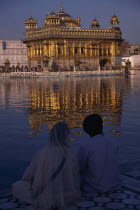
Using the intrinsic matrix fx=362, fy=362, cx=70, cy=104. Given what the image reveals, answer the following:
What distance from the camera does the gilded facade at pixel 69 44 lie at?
2491 inches

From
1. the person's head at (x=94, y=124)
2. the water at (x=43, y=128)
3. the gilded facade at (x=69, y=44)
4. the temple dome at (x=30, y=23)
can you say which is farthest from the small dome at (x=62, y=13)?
A: the person's head at (x=94, y=124)

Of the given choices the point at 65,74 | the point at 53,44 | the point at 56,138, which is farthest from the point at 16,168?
the point at 53,44

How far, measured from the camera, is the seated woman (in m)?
3.83

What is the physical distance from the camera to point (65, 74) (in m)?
53.1

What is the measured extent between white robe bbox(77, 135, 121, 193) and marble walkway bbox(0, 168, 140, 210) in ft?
0.40

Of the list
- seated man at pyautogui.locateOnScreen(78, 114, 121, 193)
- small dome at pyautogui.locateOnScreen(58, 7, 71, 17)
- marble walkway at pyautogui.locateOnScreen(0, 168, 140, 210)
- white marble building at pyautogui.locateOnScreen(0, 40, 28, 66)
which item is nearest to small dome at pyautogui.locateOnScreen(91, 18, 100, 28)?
small dome at pyautogui.locateOnScreen(58, 7, 71, 17)

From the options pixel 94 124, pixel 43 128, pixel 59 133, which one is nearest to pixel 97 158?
pixel 94 124

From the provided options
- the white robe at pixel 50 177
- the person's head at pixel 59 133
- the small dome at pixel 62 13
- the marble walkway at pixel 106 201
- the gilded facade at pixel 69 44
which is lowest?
the marble walkway at pixel 106 201

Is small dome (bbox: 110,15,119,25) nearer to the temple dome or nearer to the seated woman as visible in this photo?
the temple dome

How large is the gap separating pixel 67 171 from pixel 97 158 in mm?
484

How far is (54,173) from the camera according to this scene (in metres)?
3.86

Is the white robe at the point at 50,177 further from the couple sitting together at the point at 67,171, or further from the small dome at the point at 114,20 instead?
the small dome at the point at 114,20

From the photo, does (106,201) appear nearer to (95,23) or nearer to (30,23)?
(30,23)

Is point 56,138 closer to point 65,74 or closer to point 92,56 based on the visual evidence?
point 65,74
